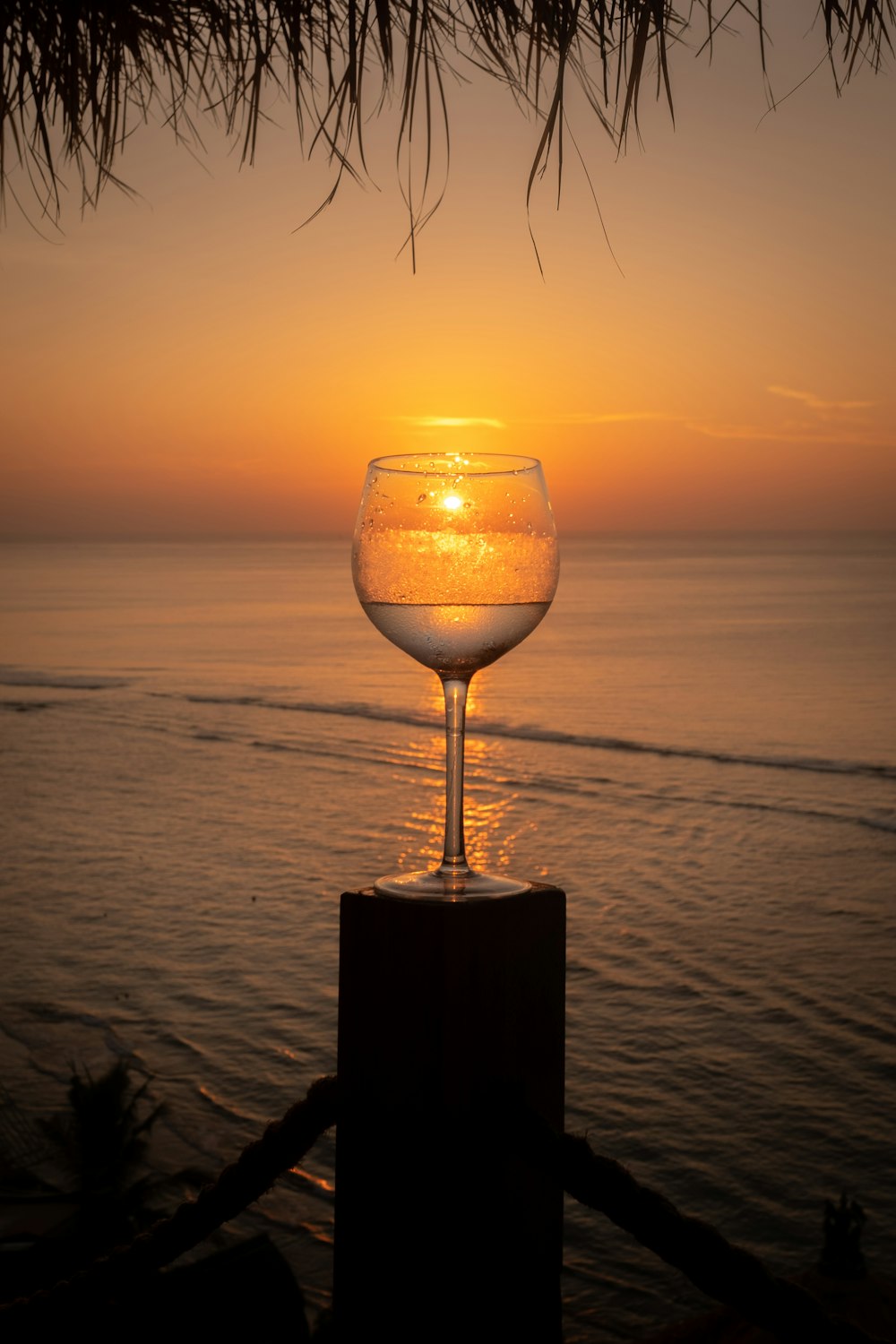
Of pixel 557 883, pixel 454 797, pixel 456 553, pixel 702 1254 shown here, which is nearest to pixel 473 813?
pixel 557 883

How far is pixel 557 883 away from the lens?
50.2 feet

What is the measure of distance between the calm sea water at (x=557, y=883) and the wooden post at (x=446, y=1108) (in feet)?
21.0

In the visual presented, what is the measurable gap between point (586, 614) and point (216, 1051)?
4790cm

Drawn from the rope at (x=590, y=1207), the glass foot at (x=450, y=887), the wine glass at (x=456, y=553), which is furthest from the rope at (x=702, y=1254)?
the wine glass at (x=456, y=553)

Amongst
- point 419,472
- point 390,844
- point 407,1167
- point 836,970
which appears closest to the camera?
point 407,1167

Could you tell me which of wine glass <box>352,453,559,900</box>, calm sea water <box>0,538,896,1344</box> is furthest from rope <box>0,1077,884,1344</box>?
calm sea water <box>0,538,896,1344</box>

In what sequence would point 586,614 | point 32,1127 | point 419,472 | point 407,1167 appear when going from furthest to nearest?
1. point 586,614
2. point 32,1127
3. point 419,472
4. point 407,1167

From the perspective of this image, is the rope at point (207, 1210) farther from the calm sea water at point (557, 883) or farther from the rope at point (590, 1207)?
the calm sea water at point (557, 883)

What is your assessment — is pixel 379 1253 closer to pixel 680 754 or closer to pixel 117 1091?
pixel 117 1091

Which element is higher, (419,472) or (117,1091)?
(419,472)

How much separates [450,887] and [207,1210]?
0.42 m

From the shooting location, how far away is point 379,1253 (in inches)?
43.1

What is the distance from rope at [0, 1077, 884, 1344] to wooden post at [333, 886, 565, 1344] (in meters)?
0.05

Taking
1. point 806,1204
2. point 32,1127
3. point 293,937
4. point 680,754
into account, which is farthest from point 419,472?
point 680,754
